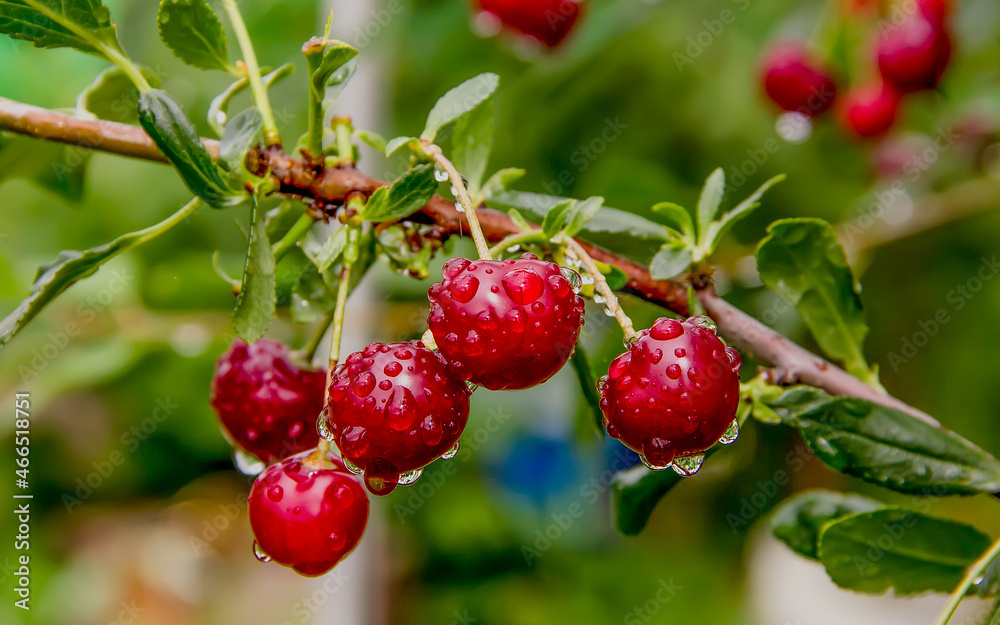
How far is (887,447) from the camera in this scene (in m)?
0.47

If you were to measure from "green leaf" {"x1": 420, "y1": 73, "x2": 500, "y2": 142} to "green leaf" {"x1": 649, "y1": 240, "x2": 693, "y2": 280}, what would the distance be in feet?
0.43

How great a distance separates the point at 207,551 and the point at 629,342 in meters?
1.88

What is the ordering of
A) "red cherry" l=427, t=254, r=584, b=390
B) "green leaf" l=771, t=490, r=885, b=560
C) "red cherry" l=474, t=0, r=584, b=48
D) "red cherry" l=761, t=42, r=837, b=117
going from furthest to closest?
"red cherry" l=761, t=42, r=837, b=117, "red cherry" l=474, t=0, r=584, b=48, "green leaf" l=771, t=490, r=885, b=560, "red cherry" l=427, t=254, r=584, b=390

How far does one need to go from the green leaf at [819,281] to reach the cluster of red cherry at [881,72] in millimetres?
696

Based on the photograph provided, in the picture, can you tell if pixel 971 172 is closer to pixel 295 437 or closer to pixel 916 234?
pixel 916 234

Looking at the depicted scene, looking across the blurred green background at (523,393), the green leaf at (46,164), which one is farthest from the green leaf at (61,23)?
the blurred green background at (523,393)

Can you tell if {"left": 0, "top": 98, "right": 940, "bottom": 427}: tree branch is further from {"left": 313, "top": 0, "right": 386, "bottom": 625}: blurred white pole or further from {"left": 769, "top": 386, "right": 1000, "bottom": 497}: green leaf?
{"left": 313, "top": 0, "right": 386, "bottom": 625}: blurred white pole

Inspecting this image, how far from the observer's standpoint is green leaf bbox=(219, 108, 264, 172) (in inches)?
16.4

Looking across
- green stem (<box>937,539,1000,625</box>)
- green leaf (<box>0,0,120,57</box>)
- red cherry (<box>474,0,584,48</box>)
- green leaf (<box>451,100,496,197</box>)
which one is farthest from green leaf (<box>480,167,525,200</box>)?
red cherry (<box>474,0,584,48</box>)

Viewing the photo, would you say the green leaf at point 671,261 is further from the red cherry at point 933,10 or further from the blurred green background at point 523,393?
the red cherry at point 933,10

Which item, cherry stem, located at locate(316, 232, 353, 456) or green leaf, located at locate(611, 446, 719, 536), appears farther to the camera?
green leaf, located at locate(611, 446, 719, 536)

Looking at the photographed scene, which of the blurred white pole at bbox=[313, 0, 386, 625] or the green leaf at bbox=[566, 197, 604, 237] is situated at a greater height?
the green leaf at bbox=[566, 197, 604, 237]

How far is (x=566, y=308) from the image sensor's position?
1.15 ft

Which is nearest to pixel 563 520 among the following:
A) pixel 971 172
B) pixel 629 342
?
pixel 971 172
